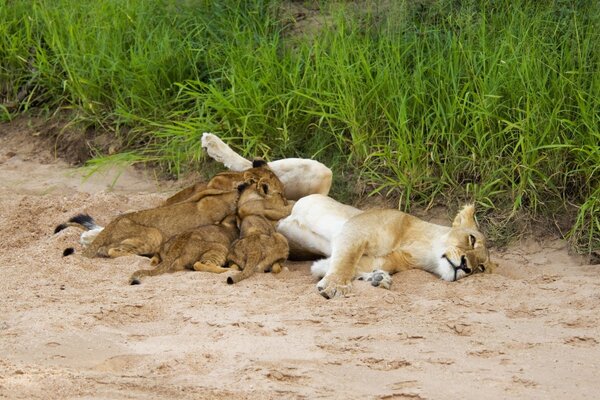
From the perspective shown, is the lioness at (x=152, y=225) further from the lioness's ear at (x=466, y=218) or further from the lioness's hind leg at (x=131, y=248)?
the lioness's ear at (x=466, y=218)

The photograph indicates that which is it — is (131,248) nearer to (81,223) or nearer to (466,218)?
(81,223)

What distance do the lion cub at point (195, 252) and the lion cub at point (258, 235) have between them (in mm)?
87

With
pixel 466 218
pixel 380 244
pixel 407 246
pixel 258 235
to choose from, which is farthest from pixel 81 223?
pixel 466 218

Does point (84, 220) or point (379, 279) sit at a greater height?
point (379, 279)

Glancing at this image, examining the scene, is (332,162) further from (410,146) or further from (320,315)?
(320,315)

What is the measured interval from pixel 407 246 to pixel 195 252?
1.27 meters

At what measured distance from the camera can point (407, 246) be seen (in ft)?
23.5

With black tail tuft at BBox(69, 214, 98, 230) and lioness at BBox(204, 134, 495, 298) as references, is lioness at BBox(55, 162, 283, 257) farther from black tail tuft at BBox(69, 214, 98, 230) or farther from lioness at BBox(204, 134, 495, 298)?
lioness at BBox(204, 134, 495, 298)

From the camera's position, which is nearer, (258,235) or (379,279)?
(379,279)

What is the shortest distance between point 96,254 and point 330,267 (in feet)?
4.73

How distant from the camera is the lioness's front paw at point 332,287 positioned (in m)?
6.46

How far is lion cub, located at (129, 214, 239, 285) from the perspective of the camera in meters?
6.91

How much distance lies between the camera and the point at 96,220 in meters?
8.13

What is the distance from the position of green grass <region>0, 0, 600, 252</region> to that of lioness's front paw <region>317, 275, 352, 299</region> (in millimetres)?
1511
